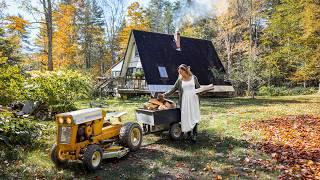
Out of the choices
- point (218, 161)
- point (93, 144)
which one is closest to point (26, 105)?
point (93, 144)

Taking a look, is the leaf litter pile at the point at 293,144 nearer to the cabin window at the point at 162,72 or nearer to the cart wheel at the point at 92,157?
the cart wheel at the point at 92,157

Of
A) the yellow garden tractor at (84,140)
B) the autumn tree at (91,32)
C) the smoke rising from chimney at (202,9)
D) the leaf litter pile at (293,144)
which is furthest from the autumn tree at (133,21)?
the yellow garden tractor at (84,140)

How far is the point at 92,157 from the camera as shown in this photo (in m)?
5.62

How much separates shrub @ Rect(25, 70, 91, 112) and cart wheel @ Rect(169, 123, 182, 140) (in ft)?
19.1

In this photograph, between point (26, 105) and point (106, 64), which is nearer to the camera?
point (26, 105)

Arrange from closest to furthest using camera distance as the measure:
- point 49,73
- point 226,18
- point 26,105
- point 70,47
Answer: point 26,105
point 49,73
point 226,18
point 70,47

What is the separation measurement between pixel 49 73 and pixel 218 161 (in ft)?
29.6

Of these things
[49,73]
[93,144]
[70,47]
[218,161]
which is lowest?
[218,161]

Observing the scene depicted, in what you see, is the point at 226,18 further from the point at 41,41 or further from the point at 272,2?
the point at 41,41

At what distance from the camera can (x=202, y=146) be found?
7.82 metres

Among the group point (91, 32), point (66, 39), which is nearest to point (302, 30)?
point (66, 39)

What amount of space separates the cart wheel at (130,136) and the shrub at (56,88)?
5813mm

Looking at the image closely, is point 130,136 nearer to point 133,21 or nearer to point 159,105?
point 159,105

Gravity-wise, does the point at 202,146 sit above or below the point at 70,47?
below
